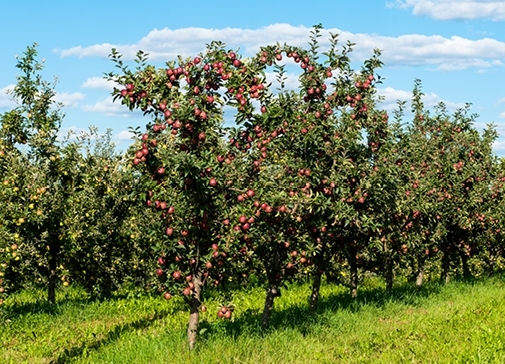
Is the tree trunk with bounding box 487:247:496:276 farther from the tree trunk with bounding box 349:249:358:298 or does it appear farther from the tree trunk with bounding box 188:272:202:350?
the tree trunk with bounding box 188:272:202:350

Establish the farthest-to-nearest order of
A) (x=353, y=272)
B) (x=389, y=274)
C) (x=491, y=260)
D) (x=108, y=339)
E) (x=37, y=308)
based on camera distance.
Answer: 1. (x=491, y=260)
2. (x=389, y=274)
3. (x=353, y=272)
4. (x=37, y=308)
5. (x=108, y=339)

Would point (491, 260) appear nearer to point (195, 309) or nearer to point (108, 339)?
point (108, 339)

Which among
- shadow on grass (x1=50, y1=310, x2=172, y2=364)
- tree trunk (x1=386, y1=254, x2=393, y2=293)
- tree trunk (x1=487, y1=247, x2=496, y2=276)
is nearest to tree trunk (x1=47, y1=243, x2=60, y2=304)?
shadow on grass (x1=50, y1=310, x2=172, y2=364)

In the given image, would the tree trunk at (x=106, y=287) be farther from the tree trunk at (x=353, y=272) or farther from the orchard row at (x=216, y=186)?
the tree trunk at (x=353, y=272)

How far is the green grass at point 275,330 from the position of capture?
10875 millimetres

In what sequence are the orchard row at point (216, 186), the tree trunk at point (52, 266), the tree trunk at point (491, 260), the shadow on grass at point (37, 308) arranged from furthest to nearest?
the tree trunk at point (491, 260) → the tree trunk at point (52, 266) → the shadow on grass at point (37, 308) → the orchard row at point (216, 186)

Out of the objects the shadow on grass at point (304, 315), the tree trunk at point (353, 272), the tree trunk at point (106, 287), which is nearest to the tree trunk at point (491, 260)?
the shadow on grass at point (304, 315)

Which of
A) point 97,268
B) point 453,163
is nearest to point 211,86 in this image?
point 97,268

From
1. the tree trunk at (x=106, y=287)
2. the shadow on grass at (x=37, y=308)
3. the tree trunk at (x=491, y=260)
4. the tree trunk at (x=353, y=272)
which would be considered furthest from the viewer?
the tree trunk at (x=491, y=260)

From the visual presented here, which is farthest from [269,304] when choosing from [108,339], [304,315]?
[108,339]

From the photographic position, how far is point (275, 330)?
1196 cm

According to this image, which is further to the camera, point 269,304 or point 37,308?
point 37,308

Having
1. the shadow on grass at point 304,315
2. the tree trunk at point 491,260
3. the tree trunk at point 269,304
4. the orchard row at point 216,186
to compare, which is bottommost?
the tree trunk at point 491,260

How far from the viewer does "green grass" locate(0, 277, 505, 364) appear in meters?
10.9
